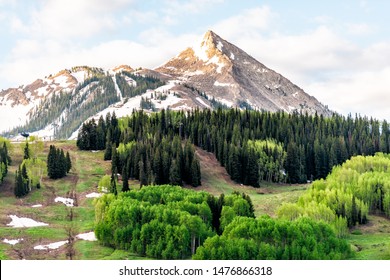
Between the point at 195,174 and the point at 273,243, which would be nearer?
the point at 273,243

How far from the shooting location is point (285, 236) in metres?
70.8

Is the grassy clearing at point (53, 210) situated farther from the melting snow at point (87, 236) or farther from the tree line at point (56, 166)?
the melting snow at point (87, 236)

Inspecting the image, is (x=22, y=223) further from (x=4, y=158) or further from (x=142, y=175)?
(x=4, y=158)

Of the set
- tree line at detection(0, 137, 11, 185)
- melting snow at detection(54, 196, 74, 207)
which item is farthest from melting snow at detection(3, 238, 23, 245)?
tree line at detection(0, 137, 11, 185)

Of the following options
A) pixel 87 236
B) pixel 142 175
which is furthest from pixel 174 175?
pixel 87 236

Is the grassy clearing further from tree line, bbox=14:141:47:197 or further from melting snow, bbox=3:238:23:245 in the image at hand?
tree line, bbox=14:141:47:197

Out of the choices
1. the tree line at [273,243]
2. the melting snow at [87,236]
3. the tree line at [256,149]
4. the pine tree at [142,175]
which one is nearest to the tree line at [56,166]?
the pine tree at [142,175]

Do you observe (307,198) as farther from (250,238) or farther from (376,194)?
(250,238)

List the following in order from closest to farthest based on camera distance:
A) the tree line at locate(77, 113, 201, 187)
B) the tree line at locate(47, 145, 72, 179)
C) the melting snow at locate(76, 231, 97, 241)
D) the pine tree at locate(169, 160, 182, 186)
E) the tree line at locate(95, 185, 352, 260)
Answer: the tree line at locate(95, 185, 352, 260) < the melting snow at locate(76, 231, 97, 241) < the tree line at locate(47, 145, 72, 179) < the pine tree at locate(169, 160, 182, 186) < the tree line at locate(77, 113, 201, 187)

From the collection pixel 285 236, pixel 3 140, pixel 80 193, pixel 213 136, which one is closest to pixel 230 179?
pixel 213 136

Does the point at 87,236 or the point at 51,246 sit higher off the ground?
the point at 87,236

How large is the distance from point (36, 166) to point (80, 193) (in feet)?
57.9

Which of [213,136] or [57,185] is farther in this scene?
[213,136]

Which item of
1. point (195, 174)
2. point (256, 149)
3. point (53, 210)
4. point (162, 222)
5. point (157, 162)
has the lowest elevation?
point (53, 210)
